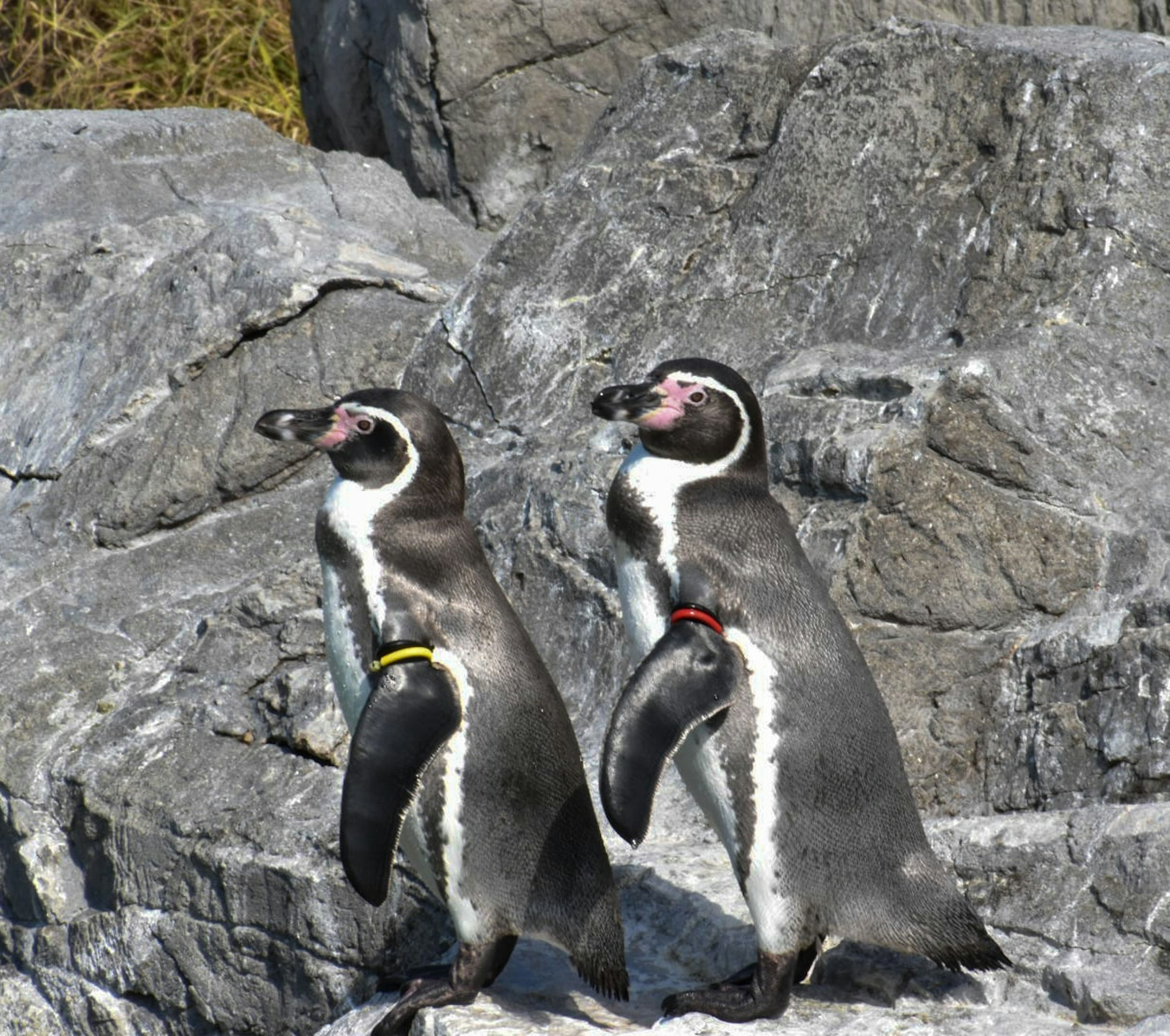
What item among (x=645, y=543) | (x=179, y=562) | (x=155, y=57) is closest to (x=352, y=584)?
(x=645, y=543)

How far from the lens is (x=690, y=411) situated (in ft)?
10.2

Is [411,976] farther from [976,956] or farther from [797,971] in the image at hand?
[976,956]

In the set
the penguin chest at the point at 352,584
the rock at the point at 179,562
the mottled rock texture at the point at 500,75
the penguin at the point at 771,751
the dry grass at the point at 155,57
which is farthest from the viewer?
the dry grass at the point at 155,57

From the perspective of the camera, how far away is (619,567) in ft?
10.3

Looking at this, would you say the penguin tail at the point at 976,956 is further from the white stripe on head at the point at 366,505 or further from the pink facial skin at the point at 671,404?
the white stripe on head at the point at 366,505

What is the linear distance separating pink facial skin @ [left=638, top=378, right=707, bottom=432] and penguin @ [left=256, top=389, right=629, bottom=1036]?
0.45 m

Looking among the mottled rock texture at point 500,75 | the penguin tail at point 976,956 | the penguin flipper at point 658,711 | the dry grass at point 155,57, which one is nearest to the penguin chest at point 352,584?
the penguin flipper at point 658,711

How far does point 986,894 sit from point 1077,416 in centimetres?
126

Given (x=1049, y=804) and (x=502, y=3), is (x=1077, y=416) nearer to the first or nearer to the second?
(x=1049, y=804)

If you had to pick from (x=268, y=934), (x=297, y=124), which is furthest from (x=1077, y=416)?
(x=297, y=124)

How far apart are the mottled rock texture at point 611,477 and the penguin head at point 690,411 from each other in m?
0.86

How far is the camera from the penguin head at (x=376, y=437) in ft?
10.7

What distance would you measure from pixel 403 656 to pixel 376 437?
1.51ft

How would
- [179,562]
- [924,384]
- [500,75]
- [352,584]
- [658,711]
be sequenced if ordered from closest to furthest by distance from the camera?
[658,711] < [352,584] < [924,384] < [179,562] < [500,75]
